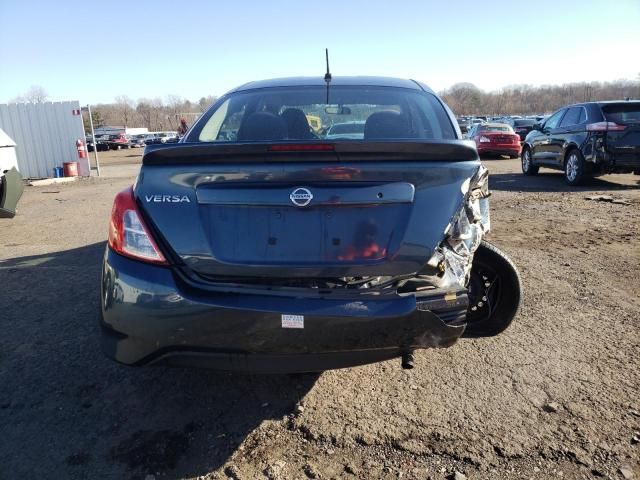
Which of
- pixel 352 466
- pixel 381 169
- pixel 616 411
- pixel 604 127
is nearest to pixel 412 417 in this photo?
pixel 352 466

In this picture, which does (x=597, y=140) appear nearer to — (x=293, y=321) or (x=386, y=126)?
(x=386, y=126)

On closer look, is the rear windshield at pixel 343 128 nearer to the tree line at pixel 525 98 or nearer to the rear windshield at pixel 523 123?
the rear windshield at pixel 523 123

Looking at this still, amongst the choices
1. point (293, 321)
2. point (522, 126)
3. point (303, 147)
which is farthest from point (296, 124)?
point (522, 126)

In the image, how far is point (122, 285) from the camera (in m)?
2.11

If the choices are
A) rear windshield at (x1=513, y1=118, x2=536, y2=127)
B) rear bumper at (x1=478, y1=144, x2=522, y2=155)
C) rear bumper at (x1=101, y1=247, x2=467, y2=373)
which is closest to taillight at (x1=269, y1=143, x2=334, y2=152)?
rear bumper at (x1=101, y1=247, x2=467, y2=373)

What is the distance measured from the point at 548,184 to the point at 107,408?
34.6 feet

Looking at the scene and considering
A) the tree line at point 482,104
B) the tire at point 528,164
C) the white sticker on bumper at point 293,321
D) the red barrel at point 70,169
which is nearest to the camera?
the white sticker on bumper at point 293,321

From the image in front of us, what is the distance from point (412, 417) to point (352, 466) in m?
0.48

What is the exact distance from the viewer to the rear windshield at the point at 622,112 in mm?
9266

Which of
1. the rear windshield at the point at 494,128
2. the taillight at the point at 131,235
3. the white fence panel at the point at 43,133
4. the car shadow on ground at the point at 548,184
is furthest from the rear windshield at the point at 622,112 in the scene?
the white fence panel at the point at 43,133

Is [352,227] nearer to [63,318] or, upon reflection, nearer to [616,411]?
[616,411]

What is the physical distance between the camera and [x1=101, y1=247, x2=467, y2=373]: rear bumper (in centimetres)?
199

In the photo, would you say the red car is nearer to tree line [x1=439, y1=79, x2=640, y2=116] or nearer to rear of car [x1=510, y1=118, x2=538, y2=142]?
rear of car [x1=510, y1=118, x2=538, y2=142]

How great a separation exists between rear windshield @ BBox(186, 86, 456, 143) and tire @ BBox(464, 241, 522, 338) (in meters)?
0.77
